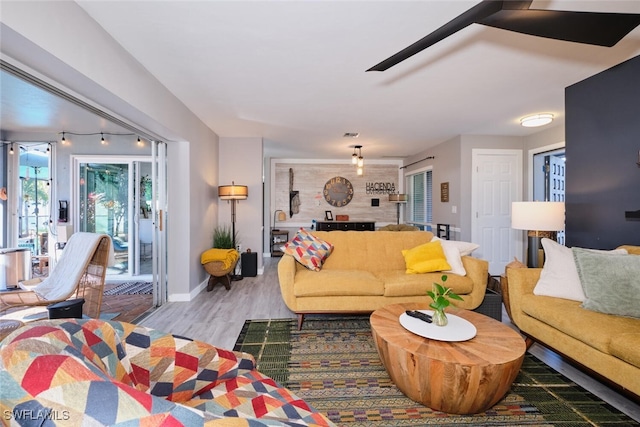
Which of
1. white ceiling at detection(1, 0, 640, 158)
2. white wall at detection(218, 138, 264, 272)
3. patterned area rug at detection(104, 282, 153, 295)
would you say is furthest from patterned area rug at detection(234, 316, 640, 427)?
white wall at detection(218, 138, 264, 272)

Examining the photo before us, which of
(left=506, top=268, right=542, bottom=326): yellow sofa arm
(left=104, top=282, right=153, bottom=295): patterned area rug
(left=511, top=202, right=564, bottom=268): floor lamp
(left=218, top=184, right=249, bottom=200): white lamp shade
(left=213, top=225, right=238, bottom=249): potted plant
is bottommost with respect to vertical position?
(left=104, top=282, right=153, bottom=295): patterned area rug

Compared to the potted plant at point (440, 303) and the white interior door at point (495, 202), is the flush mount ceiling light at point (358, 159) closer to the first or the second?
the white interior door at point (495, 202)

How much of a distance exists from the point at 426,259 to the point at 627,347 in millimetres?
1601

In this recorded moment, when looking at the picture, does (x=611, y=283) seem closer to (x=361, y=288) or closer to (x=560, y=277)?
(x=560, y=277)

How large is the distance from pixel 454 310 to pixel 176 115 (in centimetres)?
339

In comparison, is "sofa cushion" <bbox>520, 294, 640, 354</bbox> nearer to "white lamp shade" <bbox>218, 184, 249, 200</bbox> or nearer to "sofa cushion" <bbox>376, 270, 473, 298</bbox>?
"sofa cushion" <bbox>376, 270, 473, 298</bbox>

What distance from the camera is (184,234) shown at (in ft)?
12.3

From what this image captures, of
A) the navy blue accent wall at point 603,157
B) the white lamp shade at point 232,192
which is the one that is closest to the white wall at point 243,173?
the white lamp shade at point 232,192

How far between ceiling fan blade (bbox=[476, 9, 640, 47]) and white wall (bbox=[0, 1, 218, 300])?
229 cm

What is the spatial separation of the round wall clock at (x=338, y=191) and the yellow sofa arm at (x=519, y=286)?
5218mm

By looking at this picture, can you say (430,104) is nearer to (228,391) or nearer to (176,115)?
(176,115)

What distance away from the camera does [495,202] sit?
500 centimetres

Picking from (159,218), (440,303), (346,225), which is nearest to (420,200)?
(346,225)

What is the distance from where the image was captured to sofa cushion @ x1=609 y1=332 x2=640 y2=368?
156 centimetres
